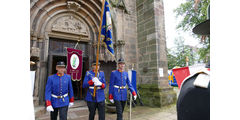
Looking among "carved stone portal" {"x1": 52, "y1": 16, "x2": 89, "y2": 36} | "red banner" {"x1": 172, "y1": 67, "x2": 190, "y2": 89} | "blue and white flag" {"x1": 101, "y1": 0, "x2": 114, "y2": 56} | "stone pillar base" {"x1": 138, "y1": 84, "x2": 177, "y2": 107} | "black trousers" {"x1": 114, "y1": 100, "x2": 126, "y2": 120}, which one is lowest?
"stone pillar base" {"x1": 138, "y1": 84, "x2": 177, "y2": 107}

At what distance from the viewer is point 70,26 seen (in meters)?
5.68

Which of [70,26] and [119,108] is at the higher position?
[70,26]

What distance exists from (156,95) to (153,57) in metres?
1.65

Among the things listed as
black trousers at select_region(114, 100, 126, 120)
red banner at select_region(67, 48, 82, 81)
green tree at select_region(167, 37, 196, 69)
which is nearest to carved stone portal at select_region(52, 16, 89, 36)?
red banner at select_region(67, 48, 82, 81)

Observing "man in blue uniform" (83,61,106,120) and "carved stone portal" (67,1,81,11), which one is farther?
"carved stone portal" (67,1,81,11)

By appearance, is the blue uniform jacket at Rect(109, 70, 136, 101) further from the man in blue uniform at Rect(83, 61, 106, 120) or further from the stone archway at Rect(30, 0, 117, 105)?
the stone archway at Rect(30, 0, 117, 105)

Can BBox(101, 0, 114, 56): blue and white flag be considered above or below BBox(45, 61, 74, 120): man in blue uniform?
above

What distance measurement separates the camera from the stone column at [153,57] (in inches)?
224

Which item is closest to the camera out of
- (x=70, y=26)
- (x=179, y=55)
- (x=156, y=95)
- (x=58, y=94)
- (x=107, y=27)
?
(x=58, y=94)

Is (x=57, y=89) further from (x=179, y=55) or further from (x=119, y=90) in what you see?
(x=179, y=55)

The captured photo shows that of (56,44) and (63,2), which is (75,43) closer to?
(56,44)

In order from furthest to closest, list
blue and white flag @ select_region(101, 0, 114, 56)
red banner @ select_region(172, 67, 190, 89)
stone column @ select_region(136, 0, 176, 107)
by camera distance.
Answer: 1. stone column @ select_region(136, 0, 176, 107)
2. red banner @ select_region(172, 67, 190, 89)
3. blue and white flag @ select_region(101, 0, 114, 56)

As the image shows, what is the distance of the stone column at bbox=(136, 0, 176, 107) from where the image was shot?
18.6 ft

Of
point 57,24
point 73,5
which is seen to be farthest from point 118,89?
point 73,5
